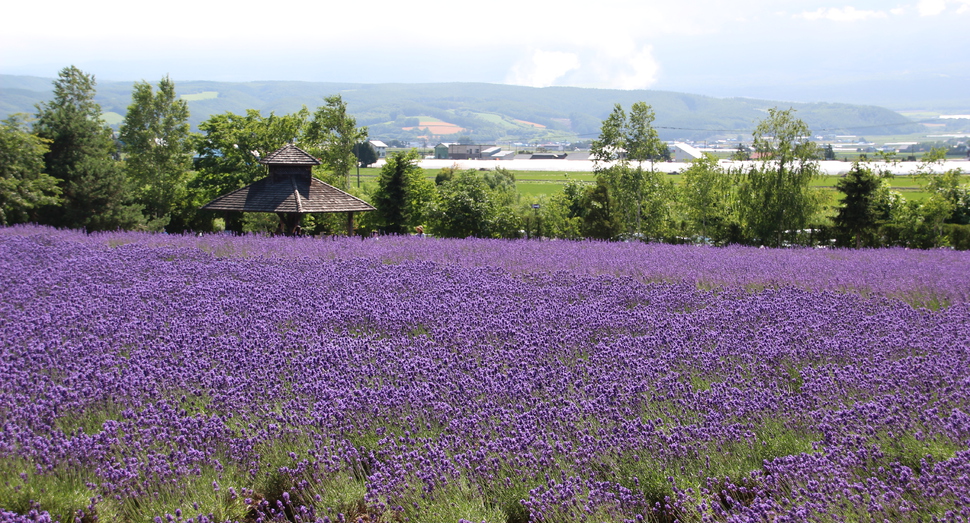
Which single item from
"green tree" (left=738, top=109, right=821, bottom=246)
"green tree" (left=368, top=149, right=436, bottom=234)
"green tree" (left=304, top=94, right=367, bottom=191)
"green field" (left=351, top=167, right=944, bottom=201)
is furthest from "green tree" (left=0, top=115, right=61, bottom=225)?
"green field" (left=351, top=167, right=944, bottom=201)

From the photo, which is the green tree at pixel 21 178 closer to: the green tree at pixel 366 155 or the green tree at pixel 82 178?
the green tree at pixel 82 178

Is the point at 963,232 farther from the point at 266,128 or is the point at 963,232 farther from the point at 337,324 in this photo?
the point at 266,128

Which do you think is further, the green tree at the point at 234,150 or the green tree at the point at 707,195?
the green tree at the point at 234,150

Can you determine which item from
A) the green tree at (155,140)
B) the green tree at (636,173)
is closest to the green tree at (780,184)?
the green tree at (636,173)

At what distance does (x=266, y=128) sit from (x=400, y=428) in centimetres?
3106

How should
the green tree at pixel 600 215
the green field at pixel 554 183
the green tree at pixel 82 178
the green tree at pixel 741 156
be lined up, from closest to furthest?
1. the green tree at pixel 82 178
2. the green tree at pixel 600 215
3. the green tree at pixel 741 156
4. the green field at pixel 554 183

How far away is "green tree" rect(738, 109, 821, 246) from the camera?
23953 mm

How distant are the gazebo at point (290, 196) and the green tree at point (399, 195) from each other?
8.75m

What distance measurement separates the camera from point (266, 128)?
3238 centimetres

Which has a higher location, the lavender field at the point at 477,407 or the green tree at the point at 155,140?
→ the green tree at the point at 155,140

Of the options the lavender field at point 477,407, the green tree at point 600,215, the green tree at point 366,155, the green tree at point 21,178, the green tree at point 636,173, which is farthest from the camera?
the green tree at point 366,155

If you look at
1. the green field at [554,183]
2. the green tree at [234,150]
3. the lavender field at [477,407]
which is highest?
the green tree at [234,150]

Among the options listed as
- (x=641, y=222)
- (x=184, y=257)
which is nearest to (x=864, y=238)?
(x=641, y=222)

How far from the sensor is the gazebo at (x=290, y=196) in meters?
18.0
